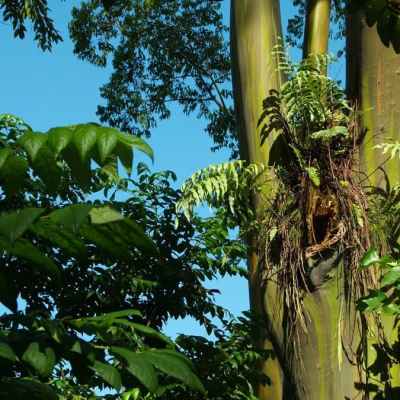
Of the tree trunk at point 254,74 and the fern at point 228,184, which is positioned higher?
the tree trunk at point 254,74

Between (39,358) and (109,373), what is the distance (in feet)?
0.53

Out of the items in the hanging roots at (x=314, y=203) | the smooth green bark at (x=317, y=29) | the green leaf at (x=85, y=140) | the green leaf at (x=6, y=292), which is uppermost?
the smooth green bark at (x=317, y=29)

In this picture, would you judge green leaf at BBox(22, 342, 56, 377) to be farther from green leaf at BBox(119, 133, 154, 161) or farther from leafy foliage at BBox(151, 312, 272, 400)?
leafy foliage at BBox(151, 312, 272, 400)

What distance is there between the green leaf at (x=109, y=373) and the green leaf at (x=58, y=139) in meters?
0.50

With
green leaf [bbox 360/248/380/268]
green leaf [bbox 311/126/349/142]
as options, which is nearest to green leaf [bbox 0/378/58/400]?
green leaf [bbox 360/248/380/268]

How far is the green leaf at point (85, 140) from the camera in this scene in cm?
187

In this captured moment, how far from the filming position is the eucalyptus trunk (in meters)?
4.48

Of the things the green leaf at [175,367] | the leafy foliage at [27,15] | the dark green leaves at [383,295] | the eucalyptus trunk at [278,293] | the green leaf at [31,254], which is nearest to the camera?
the green leaf at [31,254]

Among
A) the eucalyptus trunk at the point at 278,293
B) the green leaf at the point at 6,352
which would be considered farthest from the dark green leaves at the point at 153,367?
the eucalyptus trunk at the point at 278,293

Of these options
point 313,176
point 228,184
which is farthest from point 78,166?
point 228,184

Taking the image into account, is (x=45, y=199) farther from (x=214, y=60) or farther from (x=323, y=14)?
(x=214, y=60)

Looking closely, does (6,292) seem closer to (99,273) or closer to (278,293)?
(278,293)

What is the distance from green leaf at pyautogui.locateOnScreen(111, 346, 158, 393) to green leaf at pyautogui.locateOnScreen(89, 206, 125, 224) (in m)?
0.34

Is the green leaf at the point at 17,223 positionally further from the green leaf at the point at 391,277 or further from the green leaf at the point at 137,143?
the green leaf at the point at 391,277
